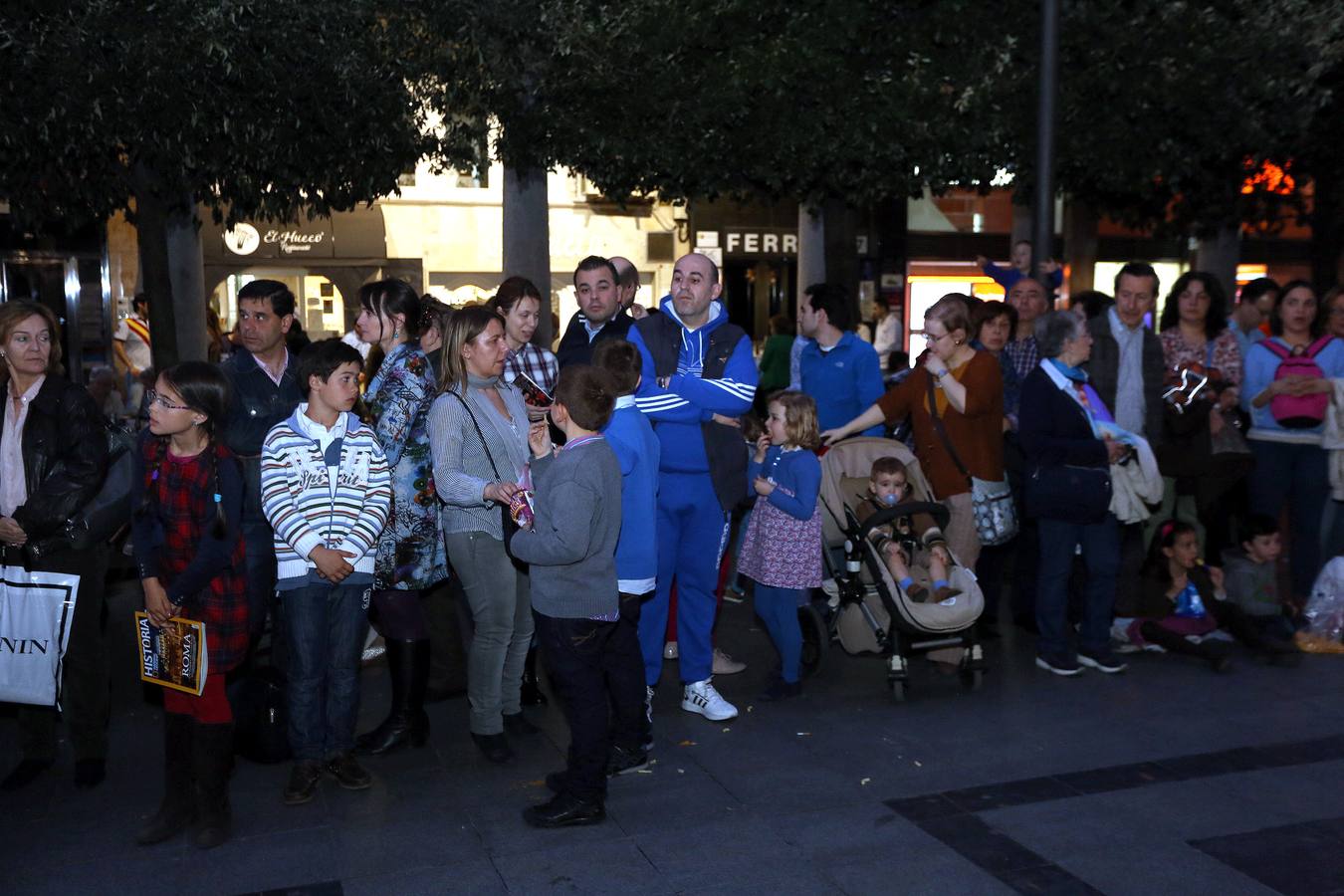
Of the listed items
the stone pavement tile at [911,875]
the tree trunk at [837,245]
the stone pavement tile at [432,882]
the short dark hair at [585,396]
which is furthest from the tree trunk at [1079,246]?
the stone pavement tile at [432,882]

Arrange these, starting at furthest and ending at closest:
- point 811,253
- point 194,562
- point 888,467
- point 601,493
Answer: point 811,253
point 888,467
point 601,493
point 194,562

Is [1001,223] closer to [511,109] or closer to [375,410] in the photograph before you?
[511,109]

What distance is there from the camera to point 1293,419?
310 inches

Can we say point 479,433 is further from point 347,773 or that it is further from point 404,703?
point 347,773

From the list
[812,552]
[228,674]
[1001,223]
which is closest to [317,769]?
[228,674]

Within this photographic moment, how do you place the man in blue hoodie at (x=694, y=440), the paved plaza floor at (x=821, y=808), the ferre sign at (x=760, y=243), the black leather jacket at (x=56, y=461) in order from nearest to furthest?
the paved plaza floor at (x=821, y=808)
the black leather jacket at (x=56, y=461)
the man in blue hoodie at (x=694, y=440)
the ferre sign at (x=760, y=243)

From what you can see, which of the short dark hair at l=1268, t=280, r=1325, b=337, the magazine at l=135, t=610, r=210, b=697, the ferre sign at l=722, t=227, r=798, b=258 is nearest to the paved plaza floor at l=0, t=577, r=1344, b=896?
the magazine at l=135, t=610, r=210, b=697

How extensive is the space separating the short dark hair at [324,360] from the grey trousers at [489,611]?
2.88 feet

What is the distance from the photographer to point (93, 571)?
18.4 ft

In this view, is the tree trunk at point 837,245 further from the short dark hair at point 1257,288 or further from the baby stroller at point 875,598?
the baby stroller at point 875,598

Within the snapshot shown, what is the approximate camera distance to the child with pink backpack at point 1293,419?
310 inches

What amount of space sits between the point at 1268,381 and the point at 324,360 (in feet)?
19.3

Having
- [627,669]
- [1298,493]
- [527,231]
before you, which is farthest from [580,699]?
[527,231]

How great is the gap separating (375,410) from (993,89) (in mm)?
6275
